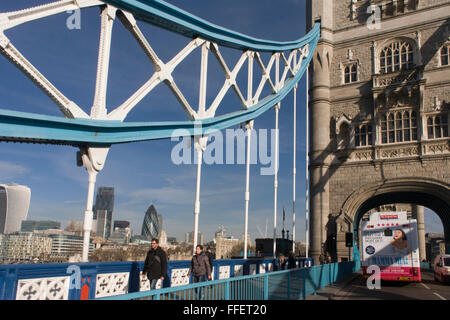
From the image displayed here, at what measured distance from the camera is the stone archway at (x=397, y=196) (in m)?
23.0

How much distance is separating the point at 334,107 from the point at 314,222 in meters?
7.97

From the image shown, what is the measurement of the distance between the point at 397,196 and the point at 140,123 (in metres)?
22.5

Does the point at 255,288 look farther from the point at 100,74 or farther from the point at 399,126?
the point at 399,126

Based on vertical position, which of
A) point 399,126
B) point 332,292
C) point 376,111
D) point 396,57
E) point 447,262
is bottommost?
point 332,292

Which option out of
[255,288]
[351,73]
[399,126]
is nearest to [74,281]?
[255,288]

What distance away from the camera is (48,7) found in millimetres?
7715

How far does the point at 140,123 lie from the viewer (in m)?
9.54

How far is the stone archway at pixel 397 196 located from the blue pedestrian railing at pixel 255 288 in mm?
10208

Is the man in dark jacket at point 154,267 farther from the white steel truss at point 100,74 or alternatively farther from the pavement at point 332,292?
the pavement at point 332,292

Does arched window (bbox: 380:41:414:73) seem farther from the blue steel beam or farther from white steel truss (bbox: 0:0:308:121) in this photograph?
white steel truss (bbox: 0:0:308:121)

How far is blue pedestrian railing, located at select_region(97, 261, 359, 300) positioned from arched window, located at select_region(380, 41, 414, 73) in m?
16.0

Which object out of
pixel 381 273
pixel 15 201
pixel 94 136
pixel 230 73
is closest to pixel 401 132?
pixel 381 273

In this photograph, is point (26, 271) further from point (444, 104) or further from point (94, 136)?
point (444, 104)

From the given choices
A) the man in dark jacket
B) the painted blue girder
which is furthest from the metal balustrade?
the painted blue girder
